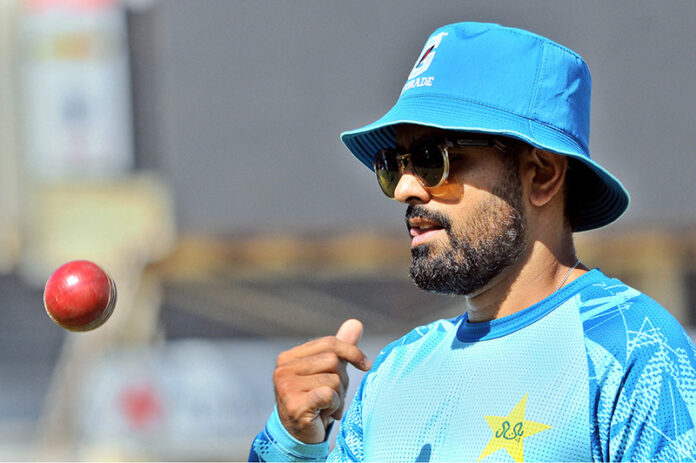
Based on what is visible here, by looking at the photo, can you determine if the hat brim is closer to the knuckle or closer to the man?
the man

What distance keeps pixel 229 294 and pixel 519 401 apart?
1126 centimetres

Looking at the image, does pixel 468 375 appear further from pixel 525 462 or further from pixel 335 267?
pixel 335 267

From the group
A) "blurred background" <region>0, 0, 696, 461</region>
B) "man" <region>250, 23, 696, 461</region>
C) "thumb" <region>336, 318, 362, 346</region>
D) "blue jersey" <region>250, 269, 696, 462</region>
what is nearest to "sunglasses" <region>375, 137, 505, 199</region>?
"man" <region>250, 23, 696, 461</region>

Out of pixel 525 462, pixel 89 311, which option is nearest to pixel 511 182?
pixel 525 462

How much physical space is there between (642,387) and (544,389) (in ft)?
0.84

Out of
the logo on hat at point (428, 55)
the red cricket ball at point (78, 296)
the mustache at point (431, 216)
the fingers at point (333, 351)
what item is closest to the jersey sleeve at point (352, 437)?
the fingers at point (333, 351)

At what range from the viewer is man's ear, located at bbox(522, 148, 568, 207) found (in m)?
2.79

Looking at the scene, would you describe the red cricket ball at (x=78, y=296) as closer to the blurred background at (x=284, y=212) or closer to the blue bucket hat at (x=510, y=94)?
the blue bucket hat at (x=510, y=94)

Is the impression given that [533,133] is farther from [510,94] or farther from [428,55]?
[428,55]

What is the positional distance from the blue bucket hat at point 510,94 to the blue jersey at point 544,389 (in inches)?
12.8

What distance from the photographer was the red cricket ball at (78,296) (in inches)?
111

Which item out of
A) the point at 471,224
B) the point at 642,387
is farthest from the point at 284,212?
the point at 642,387

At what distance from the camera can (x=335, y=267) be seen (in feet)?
43.8

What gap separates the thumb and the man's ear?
652 millimetres
